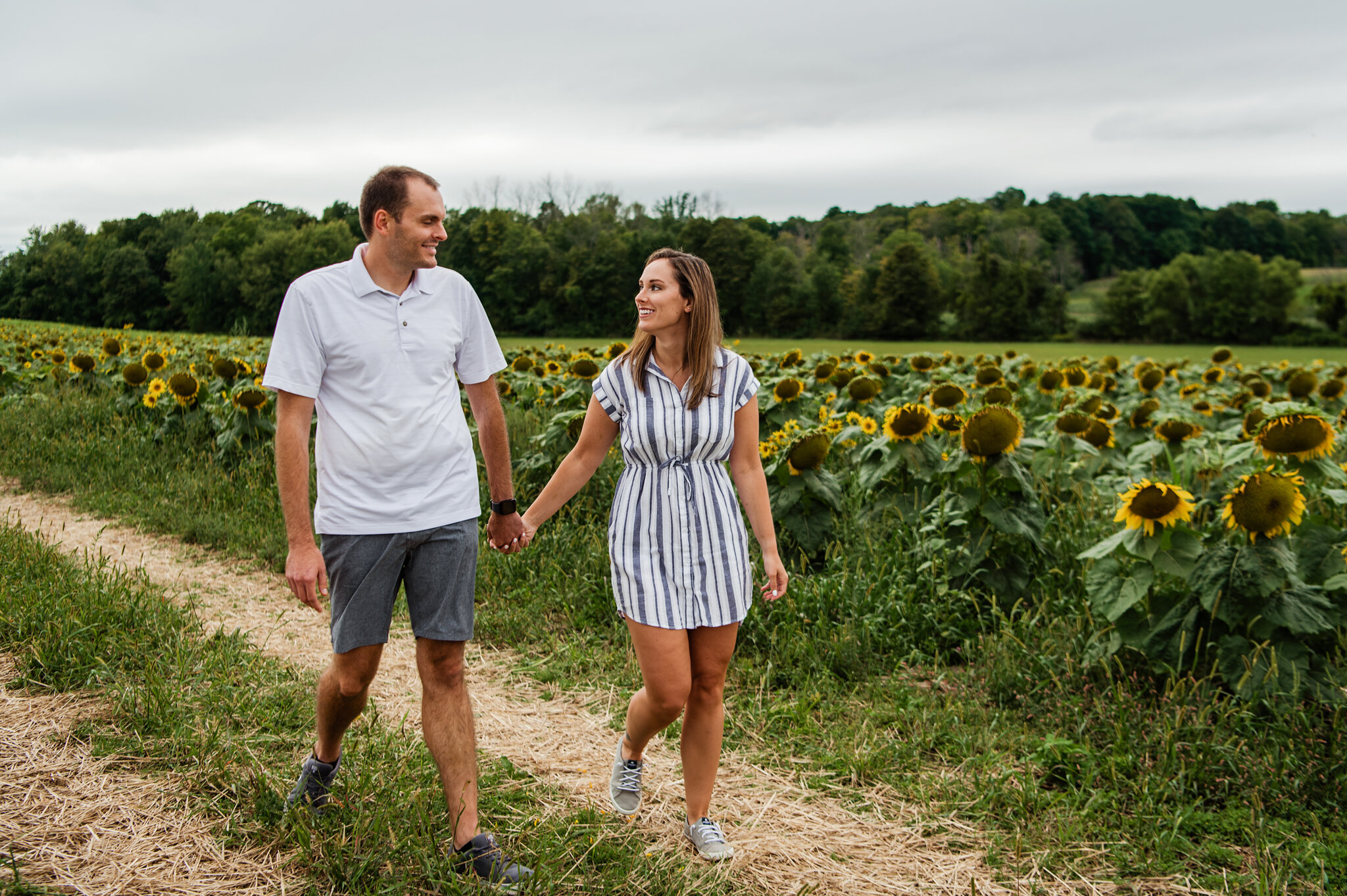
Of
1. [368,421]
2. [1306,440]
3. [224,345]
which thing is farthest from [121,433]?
[1306,440]

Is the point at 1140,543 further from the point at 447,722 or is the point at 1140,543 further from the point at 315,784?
the point at 315,784

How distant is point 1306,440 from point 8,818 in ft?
17.9

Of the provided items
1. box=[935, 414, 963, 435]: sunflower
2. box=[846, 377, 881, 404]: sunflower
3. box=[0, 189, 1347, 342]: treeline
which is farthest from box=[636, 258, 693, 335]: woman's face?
box=[0, 189, 1347, 342]: treeline

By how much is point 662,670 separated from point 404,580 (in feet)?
2.87

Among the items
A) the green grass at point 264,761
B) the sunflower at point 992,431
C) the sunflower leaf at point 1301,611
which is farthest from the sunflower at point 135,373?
the sunflower leaf at point 1301,611

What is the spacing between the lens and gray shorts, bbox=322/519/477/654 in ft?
9.49

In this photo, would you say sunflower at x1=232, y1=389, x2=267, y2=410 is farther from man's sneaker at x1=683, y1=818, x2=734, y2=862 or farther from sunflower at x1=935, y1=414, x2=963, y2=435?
man's sneaker at x1=683, y1=818, x2=734, y2=862

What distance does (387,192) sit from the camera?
2930 mm

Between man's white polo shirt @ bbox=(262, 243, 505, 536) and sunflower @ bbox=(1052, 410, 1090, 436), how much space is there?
482cm

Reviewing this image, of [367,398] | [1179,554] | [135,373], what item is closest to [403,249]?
[367,398]

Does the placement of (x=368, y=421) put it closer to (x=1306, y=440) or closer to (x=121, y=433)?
(x=1306, y=440)

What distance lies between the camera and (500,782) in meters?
3.58

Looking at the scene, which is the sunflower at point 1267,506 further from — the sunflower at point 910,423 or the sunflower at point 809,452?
the sunflower at point 809,452

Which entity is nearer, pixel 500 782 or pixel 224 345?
pixel 500 782
